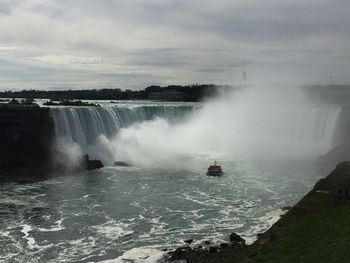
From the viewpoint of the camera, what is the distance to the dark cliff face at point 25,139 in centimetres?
3831

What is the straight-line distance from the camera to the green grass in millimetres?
14250

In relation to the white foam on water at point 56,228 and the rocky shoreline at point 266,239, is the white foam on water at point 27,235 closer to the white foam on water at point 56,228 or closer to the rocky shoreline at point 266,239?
the white foam on water at point 56,228

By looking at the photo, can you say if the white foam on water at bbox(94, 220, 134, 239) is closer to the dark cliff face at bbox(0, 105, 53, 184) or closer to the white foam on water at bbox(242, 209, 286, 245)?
the white foam on water at bbox(242, 209, 286, 245)

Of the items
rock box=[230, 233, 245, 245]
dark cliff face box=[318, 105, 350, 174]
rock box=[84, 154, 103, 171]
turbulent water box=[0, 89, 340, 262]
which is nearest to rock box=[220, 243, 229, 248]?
rock box=[230, 233, 245, 245]

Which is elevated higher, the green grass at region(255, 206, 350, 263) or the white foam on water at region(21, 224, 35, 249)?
the green grass at region(255, 206, 350, 263)

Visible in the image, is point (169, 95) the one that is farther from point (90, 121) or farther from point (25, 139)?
point (25, 139)

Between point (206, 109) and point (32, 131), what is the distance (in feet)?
94.4

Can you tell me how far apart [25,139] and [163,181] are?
1317 centimetres

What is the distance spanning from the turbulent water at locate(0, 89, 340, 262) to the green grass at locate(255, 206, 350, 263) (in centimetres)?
357

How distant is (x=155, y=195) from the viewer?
99.5 feet

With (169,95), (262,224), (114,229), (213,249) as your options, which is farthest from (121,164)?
(169,95)

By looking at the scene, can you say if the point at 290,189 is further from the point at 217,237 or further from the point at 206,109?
the point at 206,109

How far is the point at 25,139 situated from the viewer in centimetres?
4112

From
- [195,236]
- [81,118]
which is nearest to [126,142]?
[81,118]
